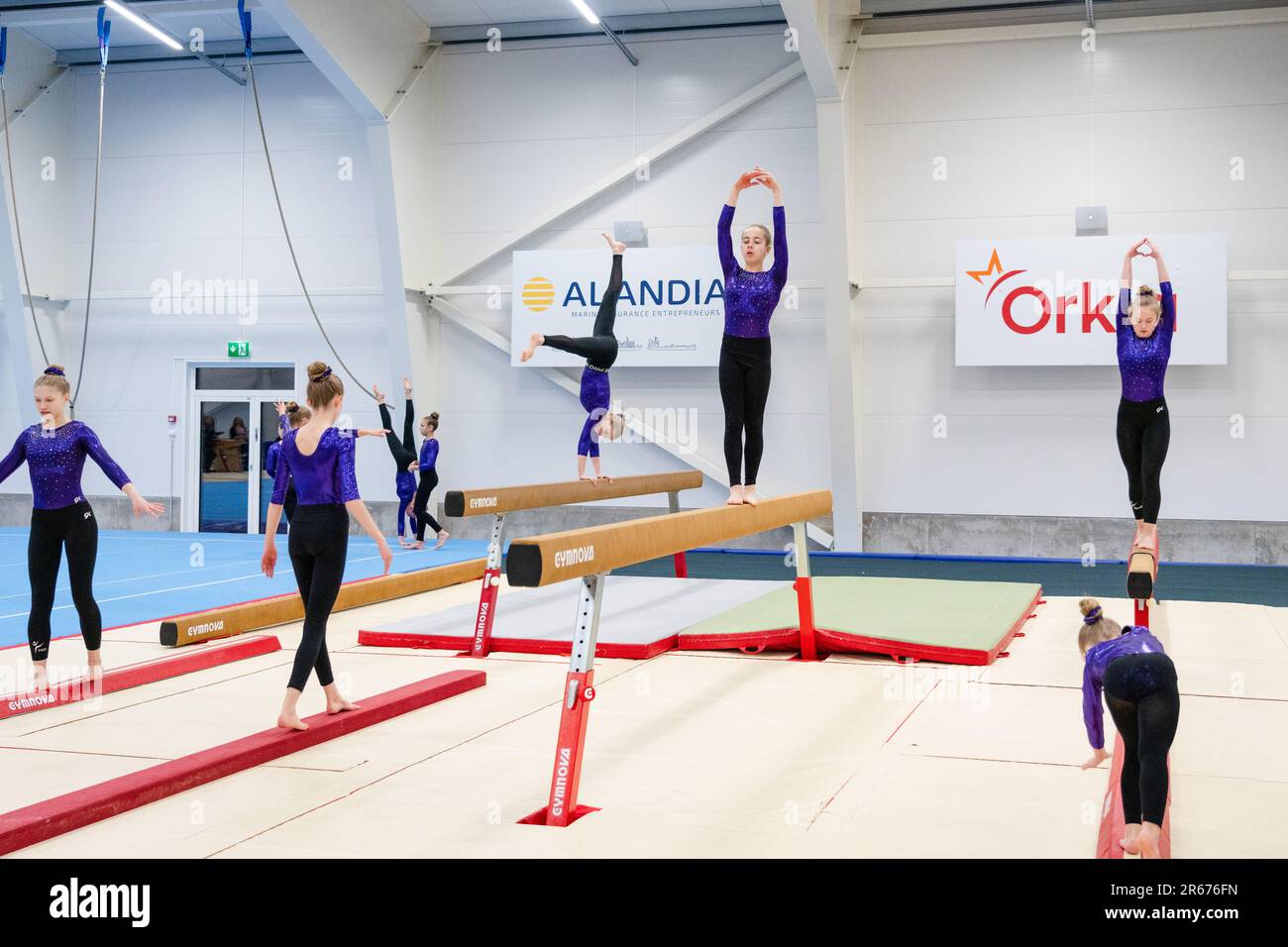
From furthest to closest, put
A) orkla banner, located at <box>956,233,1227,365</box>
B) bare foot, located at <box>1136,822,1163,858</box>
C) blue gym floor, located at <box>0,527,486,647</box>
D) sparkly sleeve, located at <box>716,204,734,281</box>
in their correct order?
orkla banner, located at <box>956,233,1227,365</box> → blue gym floor, located at <box>0,527,486,647</box> → sparkly sleeve, located at <box>716,204,734,281</box> → bare foot, located at <box>1136,822,1163,858</box>

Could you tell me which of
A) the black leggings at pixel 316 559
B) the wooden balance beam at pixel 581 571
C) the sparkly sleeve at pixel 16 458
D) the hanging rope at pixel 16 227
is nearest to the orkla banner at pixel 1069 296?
the wooden balance beam at pixel 581 571

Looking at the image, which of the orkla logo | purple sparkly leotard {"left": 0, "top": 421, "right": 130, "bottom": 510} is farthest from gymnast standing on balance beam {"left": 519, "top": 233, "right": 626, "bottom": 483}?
the orkla logo

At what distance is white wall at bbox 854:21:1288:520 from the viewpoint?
1317cm

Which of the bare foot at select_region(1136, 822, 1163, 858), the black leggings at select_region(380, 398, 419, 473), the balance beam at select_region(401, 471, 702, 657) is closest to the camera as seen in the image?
the bare foot at select_region(1136, 822, 1163, 858)

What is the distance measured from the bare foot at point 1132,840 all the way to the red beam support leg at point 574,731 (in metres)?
1.77

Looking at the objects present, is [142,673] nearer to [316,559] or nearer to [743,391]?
[316,559]

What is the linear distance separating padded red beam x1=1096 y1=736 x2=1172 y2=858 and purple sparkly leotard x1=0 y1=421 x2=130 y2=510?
480cm

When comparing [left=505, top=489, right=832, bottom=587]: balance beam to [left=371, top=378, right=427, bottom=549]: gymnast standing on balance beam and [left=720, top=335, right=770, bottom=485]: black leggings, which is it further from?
[left=371, top=378, right=427, bottom=549]: gymnast standing on balance beam

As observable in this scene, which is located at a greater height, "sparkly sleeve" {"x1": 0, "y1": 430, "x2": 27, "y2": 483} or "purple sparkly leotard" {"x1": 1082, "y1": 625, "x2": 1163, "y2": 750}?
"sparkly sleeve" {"x1": 0, "y1": 430, "x2": 27, "y2": 483}

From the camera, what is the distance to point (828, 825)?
388 cm

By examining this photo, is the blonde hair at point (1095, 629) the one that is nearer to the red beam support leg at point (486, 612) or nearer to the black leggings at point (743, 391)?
the black leggings at point (743, 391)

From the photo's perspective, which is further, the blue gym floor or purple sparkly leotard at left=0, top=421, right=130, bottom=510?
the blue gym floor

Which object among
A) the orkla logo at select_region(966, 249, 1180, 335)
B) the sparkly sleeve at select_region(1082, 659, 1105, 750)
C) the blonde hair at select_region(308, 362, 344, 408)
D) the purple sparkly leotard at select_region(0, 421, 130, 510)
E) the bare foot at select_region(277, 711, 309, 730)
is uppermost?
the orkla logo at select_region(966, 249, 1180, 335)

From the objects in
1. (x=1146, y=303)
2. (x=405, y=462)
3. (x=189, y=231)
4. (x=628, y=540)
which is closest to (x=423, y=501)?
(x=405, y=462)
